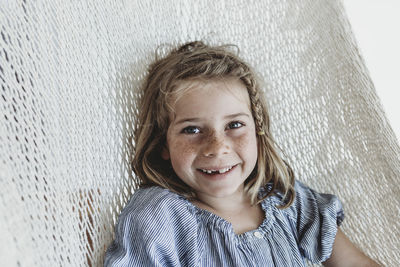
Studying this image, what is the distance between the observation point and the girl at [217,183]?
862mm

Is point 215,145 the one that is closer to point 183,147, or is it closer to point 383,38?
point 183,147

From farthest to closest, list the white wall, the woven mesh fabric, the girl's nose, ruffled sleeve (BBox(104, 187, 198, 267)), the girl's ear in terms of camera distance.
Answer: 1. the white wall
2. the girl's ear
3. the girl's nose
4. ruffled sleeve (BBox(104, 187, 198, 267))
5. the woven mesh fabric

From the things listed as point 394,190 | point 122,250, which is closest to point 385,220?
point 394,190

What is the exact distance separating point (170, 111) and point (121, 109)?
9cm

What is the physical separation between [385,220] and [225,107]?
387mm

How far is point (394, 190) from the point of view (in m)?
0.97

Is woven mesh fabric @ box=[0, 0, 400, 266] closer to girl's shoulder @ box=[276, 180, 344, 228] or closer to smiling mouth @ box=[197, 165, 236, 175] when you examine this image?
girl's shoulder @ box=[276, 180, 344, 228]

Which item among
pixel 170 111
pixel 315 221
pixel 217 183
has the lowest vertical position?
pixel 315 221

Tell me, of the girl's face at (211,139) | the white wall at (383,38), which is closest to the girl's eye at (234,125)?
the girl's face at (211,139)

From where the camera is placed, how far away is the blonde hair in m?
0.94

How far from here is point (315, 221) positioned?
Answer: 0.98 metres

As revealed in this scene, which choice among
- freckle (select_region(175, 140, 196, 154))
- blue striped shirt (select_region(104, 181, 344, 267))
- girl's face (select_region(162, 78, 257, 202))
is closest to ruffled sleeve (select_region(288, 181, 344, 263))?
blue striped shirt (select_region(104, 181, 344, 267))

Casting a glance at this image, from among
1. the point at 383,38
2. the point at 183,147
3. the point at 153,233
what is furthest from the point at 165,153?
the point at 383,38

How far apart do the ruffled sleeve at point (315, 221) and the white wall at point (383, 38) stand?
0.98 metres
